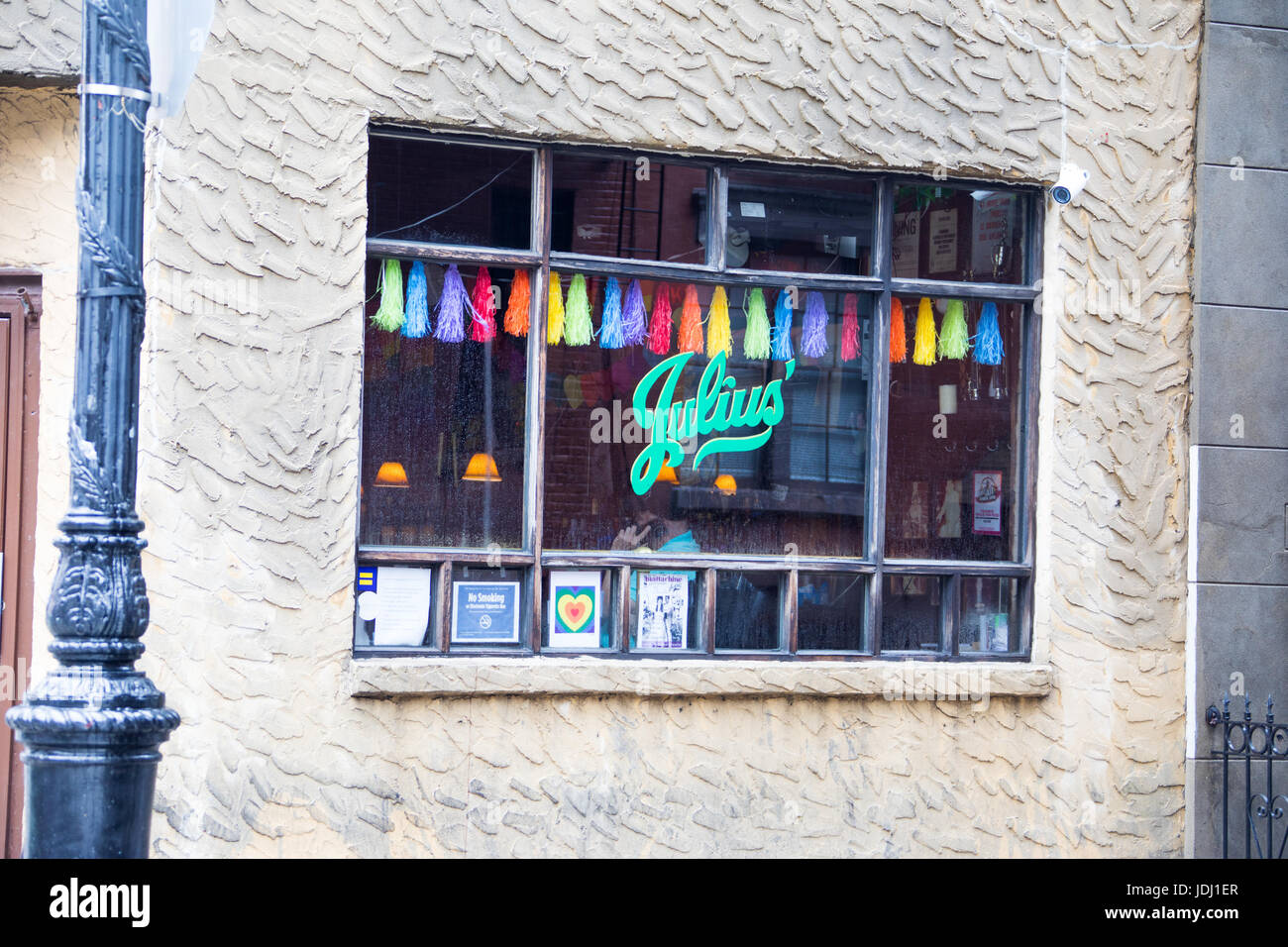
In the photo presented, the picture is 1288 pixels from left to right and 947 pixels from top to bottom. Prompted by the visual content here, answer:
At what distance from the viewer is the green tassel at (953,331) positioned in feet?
24.2

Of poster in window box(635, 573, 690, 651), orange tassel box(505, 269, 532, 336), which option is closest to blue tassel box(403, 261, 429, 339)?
orange tassel box(505, 269, 532, 336)

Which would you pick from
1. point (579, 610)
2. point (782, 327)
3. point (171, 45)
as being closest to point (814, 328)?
point (782, 327)

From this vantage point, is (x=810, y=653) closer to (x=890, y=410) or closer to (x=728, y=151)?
(x=890, y=410)

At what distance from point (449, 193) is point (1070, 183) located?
3262mm

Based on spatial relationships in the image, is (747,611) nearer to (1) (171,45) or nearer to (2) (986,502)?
(2) (986,502)

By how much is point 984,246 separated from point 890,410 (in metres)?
1.04

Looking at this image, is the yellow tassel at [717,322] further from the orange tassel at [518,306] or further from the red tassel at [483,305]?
the red tassel at [483,305]

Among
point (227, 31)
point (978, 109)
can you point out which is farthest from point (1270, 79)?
point (227, 31)

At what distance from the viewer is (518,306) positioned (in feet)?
22.3

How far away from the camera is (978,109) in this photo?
713cm

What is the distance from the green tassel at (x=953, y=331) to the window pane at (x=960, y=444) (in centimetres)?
2

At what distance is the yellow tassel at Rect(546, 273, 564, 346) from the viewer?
6.82 metres

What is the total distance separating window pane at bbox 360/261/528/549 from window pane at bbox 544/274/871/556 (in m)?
0.21

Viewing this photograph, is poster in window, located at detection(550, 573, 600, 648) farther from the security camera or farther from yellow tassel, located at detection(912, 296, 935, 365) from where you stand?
the security camera
